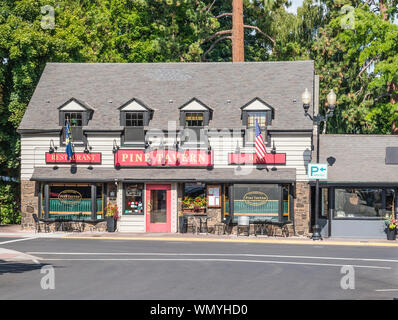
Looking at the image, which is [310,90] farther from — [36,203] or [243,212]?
[36,203]

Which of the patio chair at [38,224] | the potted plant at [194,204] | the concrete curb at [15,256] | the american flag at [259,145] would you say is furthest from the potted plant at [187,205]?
the concrete curb at [15,256]

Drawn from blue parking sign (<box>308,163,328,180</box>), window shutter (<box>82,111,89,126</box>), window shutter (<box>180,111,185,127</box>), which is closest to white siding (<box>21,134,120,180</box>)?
window shutter (<box>82,111,89,126</box>)

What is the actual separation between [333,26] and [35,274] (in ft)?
108

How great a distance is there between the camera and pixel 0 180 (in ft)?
129

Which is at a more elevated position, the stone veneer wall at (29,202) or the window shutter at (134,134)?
the window shutter at (134,134)

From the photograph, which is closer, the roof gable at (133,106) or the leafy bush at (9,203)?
the roof gable at (133,106)

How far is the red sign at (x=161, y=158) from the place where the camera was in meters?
34.8

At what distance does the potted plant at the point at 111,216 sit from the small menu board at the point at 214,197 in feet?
16.0

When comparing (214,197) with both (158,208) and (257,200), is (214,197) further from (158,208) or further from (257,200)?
(158,208)

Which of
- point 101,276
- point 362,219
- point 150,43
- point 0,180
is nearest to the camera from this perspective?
point 101,276

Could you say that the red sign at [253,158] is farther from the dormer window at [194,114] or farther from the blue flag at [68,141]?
the blue flag at [68,141]

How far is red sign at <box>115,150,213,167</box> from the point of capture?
1369 inches

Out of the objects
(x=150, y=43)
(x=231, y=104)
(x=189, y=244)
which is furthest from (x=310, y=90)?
(x=150, y=43)

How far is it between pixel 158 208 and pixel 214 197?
3.03 m
